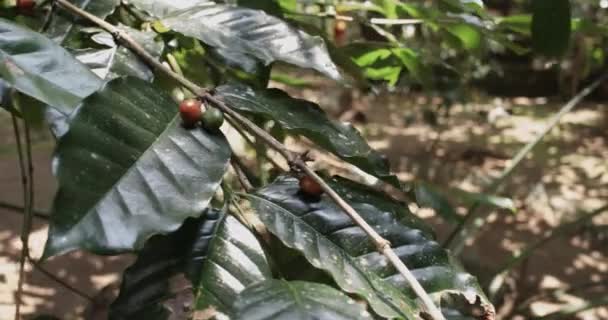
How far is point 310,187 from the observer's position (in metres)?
0.52

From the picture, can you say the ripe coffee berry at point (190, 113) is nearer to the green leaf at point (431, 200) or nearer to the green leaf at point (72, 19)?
the green leaf at point (72, 19)

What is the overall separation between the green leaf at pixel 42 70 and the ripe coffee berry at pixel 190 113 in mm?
72

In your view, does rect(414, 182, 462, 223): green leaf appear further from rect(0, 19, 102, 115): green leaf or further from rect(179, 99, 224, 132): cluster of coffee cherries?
rect(0, 19, 102, 115): green leaf

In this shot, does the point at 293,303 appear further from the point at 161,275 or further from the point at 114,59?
the point at 114,59

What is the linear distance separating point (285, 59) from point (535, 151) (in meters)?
3.54

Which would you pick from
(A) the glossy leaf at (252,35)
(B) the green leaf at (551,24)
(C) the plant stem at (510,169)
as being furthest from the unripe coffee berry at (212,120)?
(C) the plant stem at (510,169)

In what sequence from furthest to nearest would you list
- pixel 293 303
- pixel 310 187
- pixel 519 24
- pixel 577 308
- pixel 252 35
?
pixel 577 308 < pixel 519 24 < pixel 252 35 < pixel 310 187 < pixel 293 303

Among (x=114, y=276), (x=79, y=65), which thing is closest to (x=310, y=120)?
(x=79, y=65)

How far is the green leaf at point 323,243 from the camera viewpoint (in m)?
0.46

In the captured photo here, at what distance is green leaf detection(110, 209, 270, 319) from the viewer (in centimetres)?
47

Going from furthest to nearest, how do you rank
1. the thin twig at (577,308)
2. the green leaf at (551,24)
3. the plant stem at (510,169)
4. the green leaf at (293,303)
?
the plant stem at (510,169) < the thin twig at (577,308) < the green leaf at (551,24) < the green leaf at (293,303)

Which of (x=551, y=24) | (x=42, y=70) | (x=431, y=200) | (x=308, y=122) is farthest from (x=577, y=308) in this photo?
(x=42, y=70)

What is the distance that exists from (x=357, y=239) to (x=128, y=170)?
19cm

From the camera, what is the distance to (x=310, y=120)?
0.60 meters
